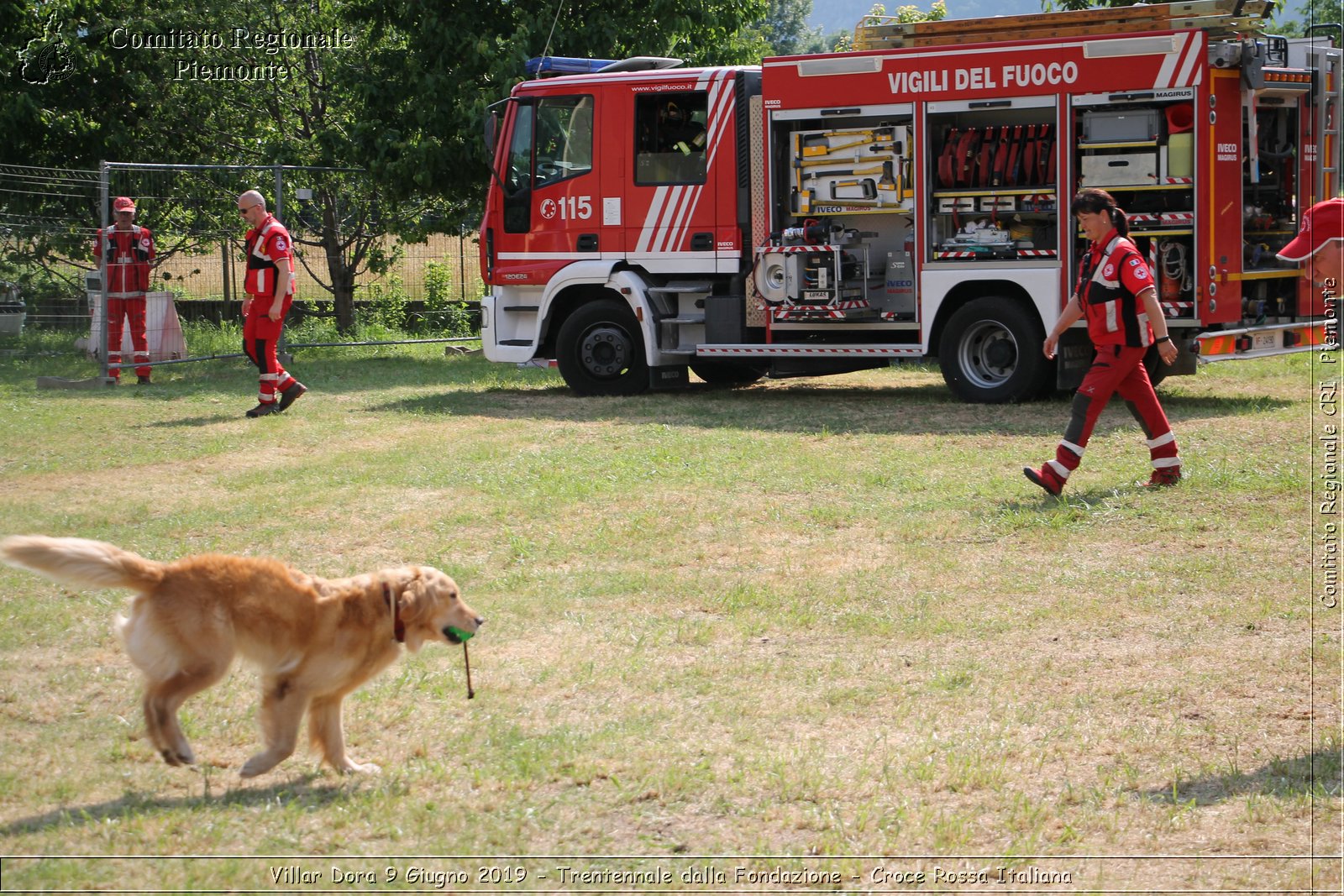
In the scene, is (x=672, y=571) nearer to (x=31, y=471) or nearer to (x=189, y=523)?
(x=189, y=523)

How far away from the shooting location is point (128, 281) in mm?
16625

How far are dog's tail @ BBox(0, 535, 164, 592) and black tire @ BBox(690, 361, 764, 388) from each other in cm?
1162

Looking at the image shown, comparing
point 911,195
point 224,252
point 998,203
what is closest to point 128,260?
point 224,252

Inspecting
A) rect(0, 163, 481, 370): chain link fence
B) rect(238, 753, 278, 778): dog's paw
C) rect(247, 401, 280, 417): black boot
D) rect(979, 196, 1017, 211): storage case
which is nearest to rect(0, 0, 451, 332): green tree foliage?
rect(0, 163, 481, 370): chain link fence

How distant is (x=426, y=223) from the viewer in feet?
69.5

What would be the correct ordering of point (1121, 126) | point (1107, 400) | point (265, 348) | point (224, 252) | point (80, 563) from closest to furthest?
point (80, 563) → point (1107, 400) → point (1121, 126) → point (265, 348) → point (224, 252)

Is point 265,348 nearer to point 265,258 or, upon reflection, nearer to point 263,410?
point 263,410

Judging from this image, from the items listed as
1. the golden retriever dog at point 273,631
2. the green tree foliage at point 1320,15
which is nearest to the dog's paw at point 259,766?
the golden retriever dog at point 273,631

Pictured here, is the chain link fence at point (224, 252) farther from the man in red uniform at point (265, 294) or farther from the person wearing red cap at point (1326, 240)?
the person wearing red cap at point (1326, 240)

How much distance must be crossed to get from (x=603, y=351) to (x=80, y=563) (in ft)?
35.9

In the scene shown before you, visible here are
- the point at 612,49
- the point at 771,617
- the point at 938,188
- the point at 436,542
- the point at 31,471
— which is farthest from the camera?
the point at 612,49

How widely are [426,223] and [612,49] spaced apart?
376 centimetres

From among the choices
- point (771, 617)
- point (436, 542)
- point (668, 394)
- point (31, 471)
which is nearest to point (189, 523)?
point (436, 542)

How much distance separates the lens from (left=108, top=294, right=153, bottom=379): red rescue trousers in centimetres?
1669
